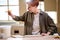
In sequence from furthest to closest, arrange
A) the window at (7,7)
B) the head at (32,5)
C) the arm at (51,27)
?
1. the window at (7,7)
2. the head at (32,5)
3. the arm at (51,27)

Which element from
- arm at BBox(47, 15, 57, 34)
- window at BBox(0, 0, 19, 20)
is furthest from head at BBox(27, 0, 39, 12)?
window at BBox(0, 0, 19, 20)

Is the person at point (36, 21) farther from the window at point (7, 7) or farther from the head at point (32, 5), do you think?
the window at point (7, 7)

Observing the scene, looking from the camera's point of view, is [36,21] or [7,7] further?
[7,7]

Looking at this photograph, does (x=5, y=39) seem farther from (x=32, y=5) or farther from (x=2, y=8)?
(x=2, y=8)

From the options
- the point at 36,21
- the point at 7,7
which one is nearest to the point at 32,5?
the point at 36,21

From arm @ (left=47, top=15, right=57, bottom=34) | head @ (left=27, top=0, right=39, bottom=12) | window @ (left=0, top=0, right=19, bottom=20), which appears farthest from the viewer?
window @ (left=0, top=0, right=19, bottom=20)

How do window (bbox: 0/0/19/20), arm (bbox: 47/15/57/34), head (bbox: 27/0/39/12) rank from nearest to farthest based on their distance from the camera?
1. arm (bbox: 47/15/57/34)
2. head (bbox: 27/0/39/12)
3. window (bbox: 0/0/19/20)

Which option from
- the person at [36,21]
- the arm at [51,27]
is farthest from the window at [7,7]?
the arm at [51,27]

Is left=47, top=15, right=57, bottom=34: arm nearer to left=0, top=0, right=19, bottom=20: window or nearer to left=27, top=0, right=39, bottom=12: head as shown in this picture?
left=27, top=0, right=39, bottom=12: head

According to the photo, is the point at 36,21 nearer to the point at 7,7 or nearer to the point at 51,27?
the point at 51,27

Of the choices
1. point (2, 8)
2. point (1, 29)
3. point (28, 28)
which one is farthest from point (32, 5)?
point (2, 8)

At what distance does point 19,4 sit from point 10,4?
0.19 m

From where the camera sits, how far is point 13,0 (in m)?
2.94

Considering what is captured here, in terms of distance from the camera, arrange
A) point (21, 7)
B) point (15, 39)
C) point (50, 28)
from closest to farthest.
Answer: point (15, 39) < point (50, 28) < point (21, 7)
